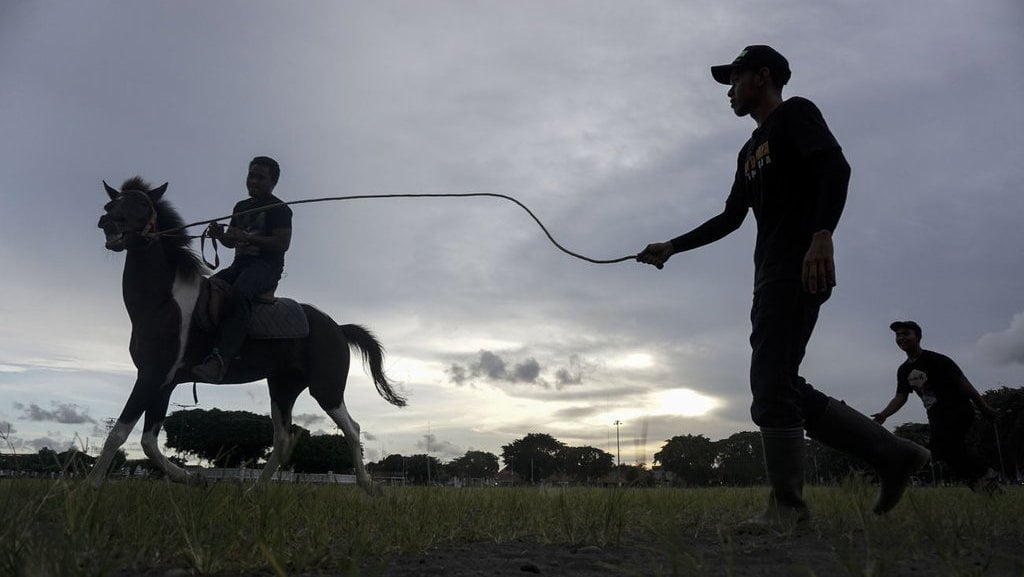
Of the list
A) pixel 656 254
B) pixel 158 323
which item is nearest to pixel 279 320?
pixel 158 323

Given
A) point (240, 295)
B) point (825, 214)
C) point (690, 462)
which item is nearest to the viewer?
point (825, 214)

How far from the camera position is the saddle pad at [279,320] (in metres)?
6.98

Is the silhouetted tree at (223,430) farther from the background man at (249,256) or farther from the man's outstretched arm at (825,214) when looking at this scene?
the man's outstretched arm at (825,214)

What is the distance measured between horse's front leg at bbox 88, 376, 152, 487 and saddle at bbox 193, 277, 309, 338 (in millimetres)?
740

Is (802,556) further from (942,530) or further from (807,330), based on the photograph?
(807,330)

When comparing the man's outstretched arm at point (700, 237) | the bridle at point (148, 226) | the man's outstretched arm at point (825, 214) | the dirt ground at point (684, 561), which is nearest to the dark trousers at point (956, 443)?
the man's outstretched arm at point (700, 237)

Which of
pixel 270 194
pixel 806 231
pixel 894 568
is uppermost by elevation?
pixel 270 194

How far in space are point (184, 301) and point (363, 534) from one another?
4.28 metres

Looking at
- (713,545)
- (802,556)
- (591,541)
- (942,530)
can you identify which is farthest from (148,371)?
(942,530)

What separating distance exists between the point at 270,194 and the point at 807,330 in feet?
17.4

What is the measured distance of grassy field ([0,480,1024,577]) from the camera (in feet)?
7.28

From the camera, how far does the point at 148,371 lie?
20.1 ft

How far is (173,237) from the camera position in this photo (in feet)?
21.7

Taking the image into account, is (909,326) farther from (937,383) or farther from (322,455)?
(322,455)
